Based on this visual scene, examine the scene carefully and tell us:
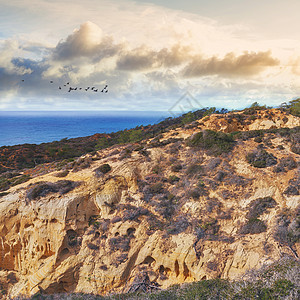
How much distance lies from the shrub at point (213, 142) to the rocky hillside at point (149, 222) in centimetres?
59

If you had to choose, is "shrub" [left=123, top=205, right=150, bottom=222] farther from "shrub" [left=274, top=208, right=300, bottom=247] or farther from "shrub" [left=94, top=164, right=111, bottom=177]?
"shrub" [left=274, top=208, right=300, bottom=247]

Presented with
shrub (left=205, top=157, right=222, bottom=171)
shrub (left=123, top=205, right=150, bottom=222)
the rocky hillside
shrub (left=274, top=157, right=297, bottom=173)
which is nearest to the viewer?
the rocky hillside

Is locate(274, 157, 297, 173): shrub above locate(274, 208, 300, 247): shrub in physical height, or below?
above

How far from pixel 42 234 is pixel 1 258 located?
5.03 metres

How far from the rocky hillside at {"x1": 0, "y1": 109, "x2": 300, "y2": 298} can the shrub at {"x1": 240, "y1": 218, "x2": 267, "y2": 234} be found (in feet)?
0.26

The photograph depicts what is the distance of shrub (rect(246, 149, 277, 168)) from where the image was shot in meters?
22.7

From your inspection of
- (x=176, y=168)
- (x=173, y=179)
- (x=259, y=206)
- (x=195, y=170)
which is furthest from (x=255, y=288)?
(x=176, y=168)

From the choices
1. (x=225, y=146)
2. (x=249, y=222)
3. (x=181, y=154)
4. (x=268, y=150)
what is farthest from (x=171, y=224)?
(x=268, y=150)

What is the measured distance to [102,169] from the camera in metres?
23.1

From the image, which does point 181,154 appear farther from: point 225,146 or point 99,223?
point 99,223

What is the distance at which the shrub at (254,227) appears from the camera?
17953mm

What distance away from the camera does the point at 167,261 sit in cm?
1797

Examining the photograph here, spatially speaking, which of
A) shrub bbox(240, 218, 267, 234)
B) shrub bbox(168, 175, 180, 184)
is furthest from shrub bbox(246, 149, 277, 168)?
shrub bbox(168, 175, 180, 184)

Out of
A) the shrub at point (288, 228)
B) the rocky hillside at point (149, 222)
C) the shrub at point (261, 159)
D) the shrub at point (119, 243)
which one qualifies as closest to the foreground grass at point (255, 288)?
the shrub at point (288, 228)
